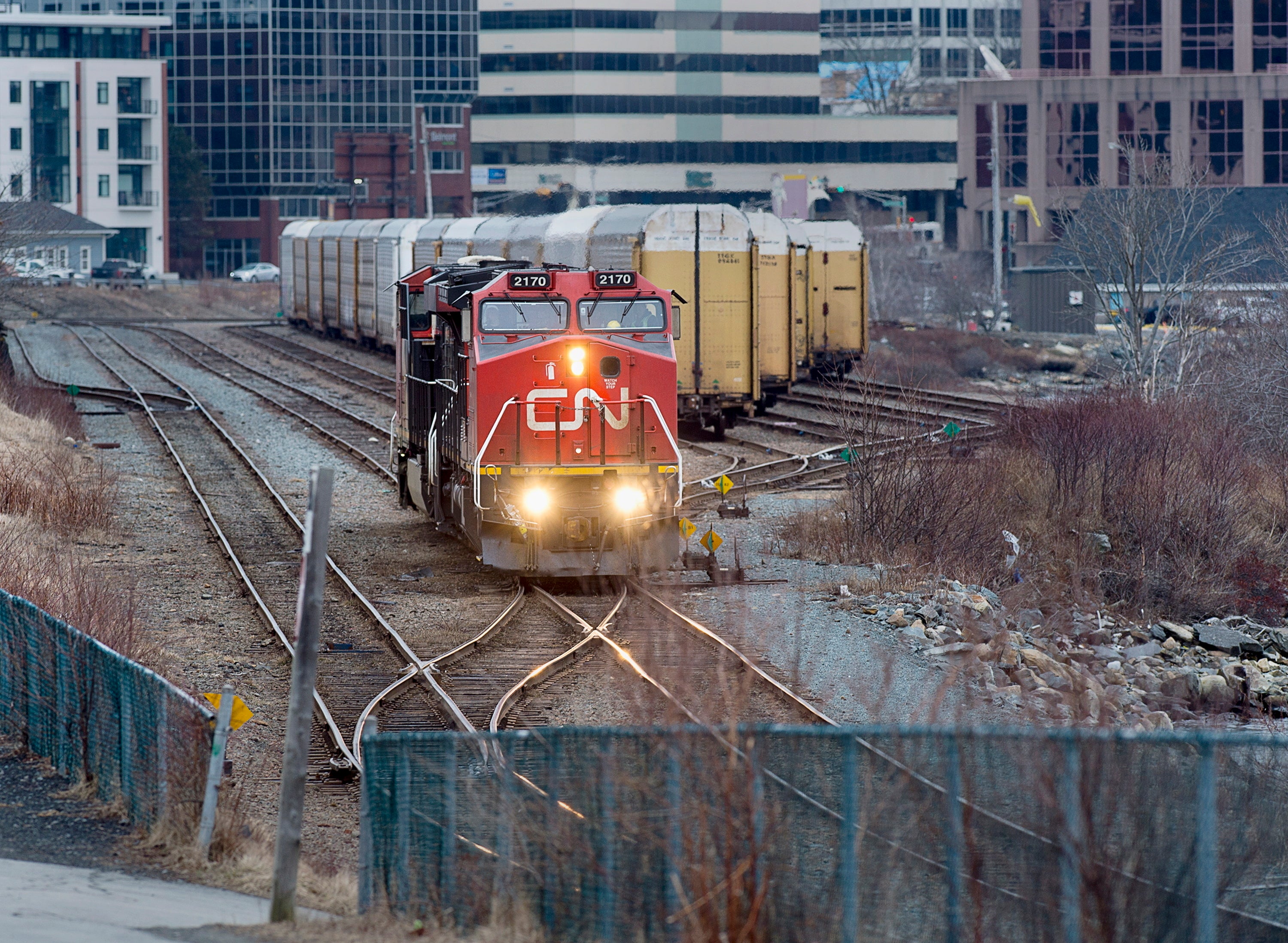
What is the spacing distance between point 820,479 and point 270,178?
322 ft

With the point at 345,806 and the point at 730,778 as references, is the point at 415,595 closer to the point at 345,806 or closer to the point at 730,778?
the point at 345,806

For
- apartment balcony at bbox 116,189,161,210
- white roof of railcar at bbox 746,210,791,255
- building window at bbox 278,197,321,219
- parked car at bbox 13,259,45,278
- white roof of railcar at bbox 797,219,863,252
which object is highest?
building window at bbox 278,197,321,219

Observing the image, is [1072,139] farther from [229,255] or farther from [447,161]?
[229,255]

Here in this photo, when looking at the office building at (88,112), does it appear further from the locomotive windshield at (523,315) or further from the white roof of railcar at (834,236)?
the locomotive windshield at (523,315)

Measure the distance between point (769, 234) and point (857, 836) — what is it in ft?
84.3

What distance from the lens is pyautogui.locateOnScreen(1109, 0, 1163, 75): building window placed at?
88.9 m

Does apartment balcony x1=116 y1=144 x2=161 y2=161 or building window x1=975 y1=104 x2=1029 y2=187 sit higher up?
apartment balcony x1=116 y1=144 x2=161 y2=161

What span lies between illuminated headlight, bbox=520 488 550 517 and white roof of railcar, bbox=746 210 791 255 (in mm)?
15212

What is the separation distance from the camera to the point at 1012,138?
91.0m

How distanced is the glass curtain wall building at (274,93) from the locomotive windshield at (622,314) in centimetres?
10181

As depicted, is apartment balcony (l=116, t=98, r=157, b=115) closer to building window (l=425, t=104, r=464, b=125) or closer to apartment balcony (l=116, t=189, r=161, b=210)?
apartment balcony (l=116, t=189, r=161, b=210)

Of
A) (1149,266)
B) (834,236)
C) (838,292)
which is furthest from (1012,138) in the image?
(838,292)

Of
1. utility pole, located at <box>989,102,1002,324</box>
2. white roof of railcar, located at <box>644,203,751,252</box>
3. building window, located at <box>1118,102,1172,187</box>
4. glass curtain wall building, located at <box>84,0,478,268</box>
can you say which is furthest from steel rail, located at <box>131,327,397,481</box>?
glass curtain wall building, located at <box>84,0,478,268</box>

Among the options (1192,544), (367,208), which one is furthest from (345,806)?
(367,208)
